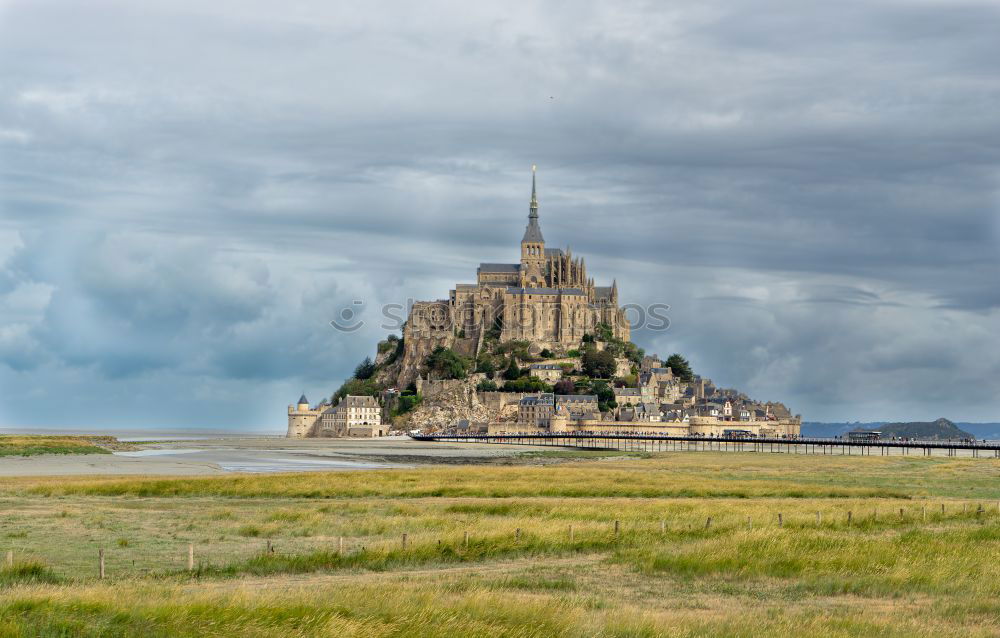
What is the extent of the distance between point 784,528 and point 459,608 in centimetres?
1885

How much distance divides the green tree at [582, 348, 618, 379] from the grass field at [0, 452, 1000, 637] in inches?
5452

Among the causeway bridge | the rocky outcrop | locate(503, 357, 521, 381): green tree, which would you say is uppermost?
locate(503, 357, 521, 381): green tree

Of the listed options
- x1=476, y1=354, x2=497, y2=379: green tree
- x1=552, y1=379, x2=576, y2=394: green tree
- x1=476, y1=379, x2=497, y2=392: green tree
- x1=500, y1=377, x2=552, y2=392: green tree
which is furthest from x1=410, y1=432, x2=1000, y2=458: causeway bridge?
x1=476, y1=354, x2=497, y2=379: green tree

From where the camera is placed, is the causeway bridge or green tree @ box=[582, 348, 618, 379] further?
green tree @ box=[582, 348, 618, 379]

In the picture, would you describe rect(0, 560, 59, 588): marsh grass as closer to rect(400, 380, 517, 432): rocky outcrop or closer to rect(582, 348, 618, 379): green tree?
rect(400, 380, 517, 432): rocky outcrop

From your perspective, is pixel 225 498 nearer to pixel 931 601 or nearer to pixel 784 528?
pixel 784 528

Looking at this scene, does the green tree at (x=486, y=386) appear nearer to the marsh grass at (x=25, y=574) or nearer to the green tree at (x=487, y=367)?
the green tree at (x=487, y=367)

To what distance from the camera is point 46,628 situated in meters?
18.4

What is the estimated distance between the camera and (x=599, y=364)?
19475 centimetres

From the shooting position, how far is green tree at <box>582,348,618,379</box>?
194 m

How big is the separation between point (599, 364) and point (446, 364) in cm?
2654

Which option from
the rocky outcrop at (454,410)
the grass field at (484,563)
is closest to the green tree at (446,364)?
the rocky outcrop at (454,410)

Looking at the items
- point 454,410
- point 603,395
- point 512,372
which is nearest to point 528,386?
point 512,372

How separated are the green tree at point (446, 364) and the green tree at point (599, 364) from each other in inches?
819
